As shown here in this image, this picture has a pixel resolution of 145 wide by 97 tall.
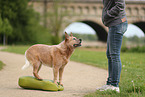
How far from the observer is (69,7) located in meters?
39.2

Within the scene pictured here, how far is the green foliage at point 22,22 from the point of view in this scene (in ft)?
103

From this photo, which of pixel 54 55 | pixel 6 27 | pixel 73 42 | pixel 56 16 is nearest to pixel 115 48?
pixel 73 42

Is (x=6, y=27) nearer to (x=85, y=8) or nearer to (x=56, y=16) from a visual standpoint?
(x=56, y=16)

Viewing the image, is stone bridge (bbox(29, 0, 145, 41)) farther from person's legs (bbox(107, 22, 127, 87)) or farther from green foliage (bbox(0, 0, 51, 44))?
person's legs (bbox(107, 22, 127, 87))

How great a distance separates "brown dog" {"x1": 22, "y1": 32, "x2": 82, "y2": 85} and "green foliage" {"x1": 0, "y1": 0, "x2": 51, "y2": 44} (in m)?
27.9

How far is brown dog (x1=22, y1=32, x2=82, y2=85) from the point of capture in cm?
461

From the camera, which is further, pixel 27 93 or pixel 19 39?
pixel 19 39

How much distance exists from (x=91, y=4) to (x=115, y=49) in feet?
120

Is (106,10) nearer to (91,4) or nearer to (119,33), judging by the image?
(119,33)

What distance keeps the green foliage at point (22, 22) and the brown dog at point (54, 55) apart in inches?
A: 1100

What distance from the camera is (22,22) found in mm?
33719

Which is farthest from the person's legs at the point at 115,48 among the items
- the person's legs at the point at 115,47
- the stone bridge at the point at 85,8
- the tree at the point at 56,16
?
the stone bridge at the point at 85,8

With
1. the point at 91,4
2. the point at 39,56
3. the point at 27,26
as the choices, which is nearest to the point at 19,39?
the point at 27,26

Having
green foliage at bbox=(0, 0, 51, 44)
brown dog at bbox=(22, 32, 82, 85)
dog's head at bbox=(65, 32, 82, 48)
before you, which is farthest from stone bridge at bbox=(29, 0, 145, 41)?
dog's head at bbox=(65, 32, 82, 48)
